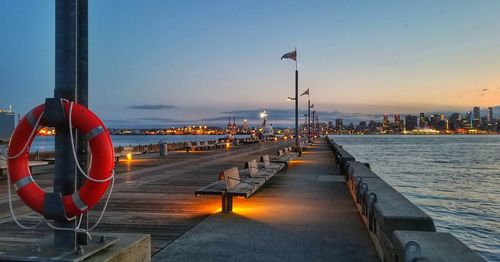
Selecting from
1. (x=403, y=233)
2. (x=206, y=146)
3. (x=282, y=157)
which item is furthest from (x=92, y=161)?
(x=206, y=146)

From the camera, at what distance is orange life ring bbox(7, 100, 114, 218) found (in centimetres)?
459

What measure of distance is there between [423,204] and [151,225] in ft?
54.1

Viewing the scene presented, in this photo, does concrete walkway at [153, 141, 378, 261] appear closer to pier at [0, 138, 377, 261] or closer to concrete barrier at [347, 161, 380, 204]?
pier at [0, 138, 377, 261]

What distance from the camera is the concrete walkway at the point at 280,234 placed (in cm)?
662

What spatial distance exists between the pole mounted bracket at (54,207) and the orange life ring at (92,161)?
4 centimetres

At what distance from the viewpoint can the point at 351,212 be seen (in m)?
9.90

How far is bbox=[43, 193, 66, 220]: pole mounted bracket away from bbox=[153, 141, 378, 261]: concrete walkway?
2.17m

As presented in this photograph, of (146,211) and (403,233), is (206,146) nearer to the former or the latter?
(146,211)

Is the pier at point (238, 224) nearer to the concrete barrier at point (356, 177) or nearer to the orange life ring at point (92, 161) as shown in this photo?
the concrete barrier at point (356, 177)

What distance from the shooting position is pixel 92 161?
15.1 feet

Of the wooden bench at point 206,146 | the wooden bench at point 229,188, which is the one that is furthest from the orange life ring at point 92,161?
the wooden bench at point 206,146

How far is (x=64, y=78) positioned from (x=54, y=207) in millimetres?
1415

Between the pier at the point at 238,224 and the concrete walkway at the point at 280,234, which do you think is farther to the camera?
the pier at the point at 238,224

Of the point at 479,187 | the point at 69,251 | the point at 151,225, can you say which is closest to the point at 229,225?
the point at 151,225
